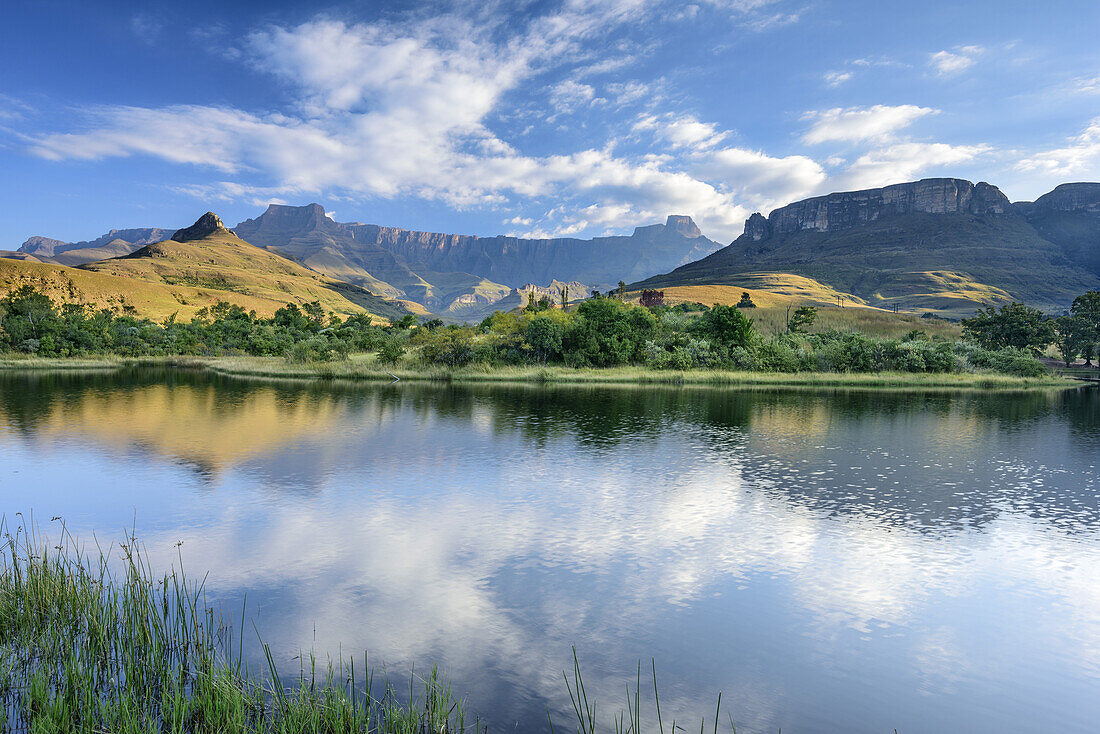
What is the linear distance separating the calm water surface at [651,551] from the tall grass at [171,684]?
1.60 ft

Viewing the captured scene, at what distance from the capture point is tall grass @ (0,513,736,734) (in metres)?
5.75

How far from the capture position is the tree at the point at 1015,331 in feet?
219

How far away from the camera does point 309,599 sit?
920cm

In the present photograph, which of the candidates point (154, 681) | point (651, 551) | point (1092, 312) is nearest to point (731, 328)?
point (1092, 312)

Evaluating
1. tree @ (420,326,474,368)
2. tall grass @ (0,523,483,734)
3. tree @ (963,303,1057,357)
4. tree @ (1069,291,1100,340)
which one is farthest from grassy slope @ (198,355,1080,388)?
tall grass @ (0,523,483,734)

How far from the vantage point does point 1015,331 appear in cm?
6762

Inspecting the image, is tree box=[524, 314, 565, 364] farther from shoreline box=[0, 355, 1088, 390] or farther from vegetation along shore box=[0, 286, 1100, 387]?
shoreline box=[0, 355, 1088, 390]

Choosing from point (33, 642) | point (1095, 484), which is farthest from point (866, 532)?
point (33, 642)

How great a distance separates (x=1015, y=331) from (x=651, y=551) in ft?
253

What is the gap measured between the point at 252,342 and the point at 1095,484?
284 ft

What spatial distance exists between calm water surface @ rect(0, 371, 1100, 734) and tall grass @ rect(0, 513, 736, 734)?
0.49m

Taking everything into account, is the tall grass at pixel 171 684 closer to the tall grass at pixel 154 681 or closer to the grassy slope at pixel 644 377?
the tall grass at pixel 154 681

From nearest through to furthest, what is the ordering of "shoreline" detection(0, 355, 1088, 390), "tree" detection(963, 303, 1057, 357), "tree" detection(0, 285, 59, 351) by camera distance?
"shoreline" detection(0, 355, 1088, 390)
"tree" detection(963, 303, 1057, 357)
"tree" detection(0, 285, 59, 351)

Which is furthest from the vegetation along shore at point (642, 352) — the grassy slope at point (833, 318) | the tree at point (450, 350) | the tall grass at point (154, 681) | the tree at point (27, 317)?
the tall grass at point (154, 681)
